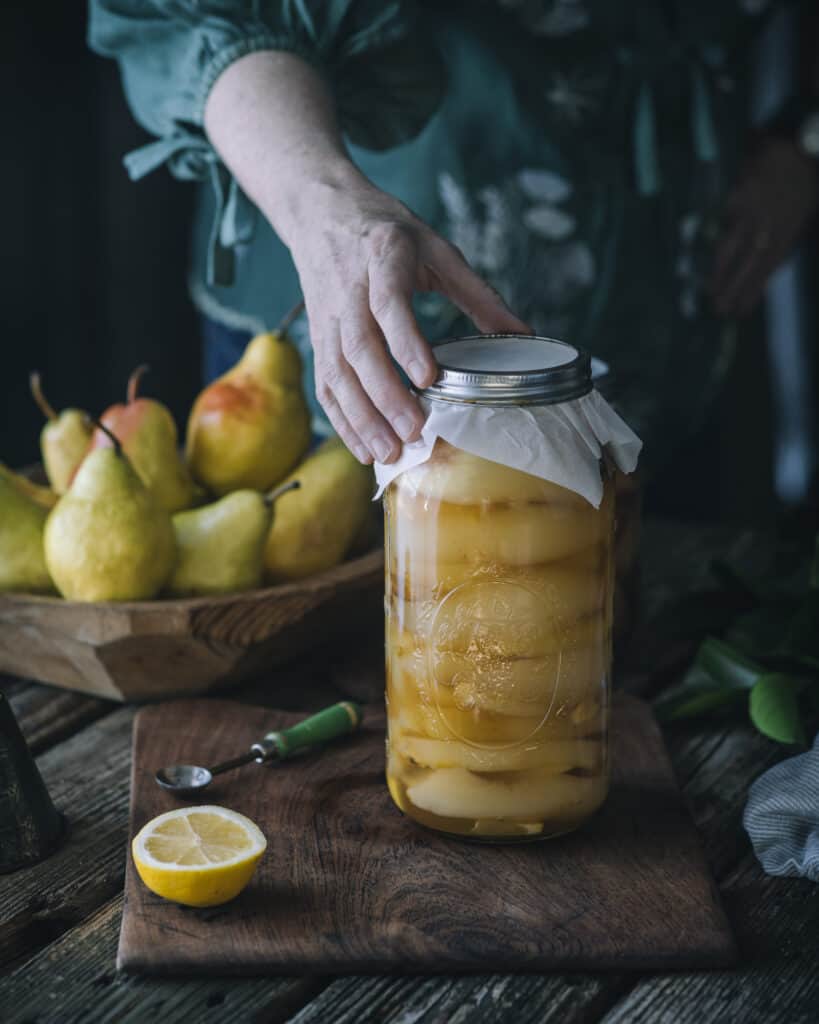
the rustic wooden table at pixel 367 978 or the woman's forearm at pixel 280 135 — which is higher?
the woman's forearm at pixel 280 135

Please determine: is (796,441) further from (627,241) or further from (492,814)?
(492,814)

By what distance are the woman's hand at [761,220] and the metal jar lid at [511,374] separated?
0.78 metres

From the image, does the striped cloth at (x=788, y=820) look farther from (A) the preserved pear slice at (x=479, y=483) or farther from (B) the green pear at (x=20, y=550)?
(B) the green pear at (x=20, y=550)

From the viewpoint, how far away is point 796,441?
2.34m

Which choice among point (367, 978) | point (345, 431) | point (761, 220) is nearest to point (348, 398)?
point (345, 431)

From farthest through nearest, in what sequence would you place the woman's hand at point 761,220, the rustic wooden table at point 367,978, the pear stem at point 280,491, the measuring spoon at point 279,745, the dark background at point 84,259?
1. the dark background at point 84,259
2. the woman's hand at point 761,220
3. the pear stem at point 280,491
4. the measuring spoon at point 279,745
5. the rustic wooden table at point 367,978

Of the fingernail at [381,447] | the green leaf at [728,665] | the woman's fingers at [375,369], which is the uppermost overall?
the woman's fingers at [375,369]

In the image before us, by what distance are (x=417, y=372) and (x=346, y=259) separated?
0.11 meters

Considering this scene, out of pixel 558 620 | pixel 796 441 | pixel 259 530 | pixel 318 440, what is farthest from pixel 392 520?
pixel 796 441

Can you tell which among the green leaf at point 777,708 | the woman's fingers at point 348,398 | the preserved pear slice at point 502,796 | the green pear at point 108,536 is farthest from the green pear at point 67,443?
the green leaf at point 777,708

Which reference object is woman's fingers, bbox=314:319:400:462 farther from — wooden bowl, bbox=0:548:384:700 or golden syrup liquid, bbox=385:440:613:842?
wooden bowl, bbox=0:548:384:700

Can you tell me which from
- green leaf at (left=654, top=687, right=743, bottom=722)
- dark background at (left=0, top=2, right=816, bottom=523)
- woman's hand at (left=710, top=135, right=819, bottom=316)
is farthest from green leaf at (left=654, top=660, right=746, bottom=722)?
dark background at (left=0, top=2, right=816, bottom=523)

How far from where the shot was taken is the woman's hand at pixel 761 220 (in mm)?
1492

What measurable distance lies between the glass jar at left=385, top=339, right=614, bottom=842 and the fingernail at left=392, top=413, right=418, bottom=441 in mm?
18
